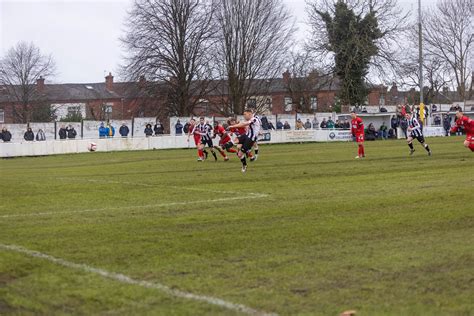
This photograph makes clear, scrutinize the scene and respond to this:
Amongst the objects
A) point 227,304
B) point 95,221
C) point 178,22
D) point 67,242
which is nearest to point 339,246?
point 227,304

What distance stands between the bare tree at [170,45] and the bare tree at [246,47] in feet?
6.72

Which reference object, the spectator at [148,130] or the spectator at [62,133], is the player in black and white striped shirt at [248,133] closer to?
the spectator at [62,133]

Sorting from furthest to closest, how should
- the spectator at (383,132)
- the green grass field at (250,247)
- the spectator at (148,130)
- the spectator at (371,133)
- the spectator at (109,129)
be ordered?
the spectator at (383,132), the spectator at (371,133), the spectator at (148,130), the spectator at (109,129), the green grass field at (250,247)

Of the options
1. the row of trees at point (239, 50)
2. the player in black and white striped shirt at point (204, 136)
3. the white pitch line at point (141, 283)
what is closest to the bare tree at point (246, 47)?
the row of trees at point (239, 50)

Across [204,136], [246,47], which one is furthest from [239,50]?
[204,136]

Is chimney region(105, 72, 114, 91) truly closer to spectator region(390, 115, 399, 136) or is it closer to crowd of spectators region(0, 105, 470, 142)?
crowd of spectators region(0, 105, 470, 142)

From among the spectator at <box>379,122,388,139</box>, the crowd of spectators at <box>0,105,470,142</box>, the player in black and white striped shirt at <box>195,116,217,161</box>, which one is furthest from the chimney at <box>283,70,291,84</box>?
the player in black and white striped shirt at <box>195,116,217,161</box>

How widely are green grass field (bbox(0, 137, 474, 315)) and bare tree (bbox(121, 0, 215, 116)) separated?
4815cm

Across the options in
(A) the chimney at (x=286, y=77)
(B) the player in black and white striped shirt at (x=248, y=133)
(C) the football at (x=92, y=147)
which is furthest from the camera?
(A) the chimney at (x=286, y=77)

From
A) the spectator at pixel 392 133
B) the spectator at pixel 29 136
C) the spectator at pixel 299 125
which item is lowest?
the spectator at pixel 392 133

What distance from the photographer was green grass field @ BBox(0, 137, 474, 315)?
6617mm

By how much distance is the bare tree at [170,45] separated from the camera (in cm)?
6494

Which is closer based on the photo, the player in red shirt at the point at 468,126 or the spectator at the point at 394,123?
the player in red shirt at the point at 468,126

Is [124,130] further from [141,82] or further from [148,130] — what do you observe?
[141,82]
